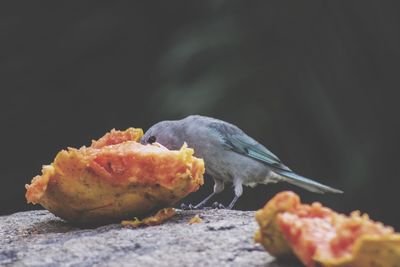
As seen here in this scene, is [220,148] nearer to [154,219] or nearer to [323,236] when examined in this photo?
[154,219]

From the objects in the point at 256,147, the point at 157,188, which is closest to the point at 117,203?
the point at 157,188

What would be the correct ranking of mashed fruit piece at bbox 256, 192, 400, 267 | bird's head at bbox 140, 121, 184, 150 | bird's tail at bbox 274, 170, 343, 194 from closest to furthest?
mashed fruit piece at bbox 256, 192, 400, 267 < bird's head at bbox 140, 121, 184, 150 < bird's tail at bbox 274, 170, 343, 194

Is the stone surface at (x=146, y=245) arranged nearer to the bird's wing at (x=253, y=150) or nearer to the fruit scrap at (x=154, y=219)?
the fruit scrap at (x=154, y=219)

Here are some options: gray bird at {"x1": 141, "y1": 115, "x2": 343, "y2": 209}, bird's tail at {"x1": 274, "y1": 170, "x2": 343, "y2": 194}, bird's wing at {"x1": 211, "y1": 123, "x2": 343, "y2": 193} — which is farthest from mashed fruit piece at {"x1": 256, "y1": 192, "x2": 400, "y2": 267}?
bird's tail at {"x1": 274, "y1": 170, "x2": 343, "y2": 194}

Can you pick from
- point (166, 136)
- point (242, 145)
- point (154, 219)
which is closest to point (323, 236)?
point (154, 219)

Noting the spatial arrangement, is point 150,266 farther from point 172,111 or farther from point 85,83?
point 85,83

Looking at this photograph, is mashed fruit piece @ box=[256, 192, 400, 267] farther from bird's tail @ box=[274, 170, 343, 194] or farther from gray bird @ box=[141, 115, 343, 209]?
bird's tail @ box=[274, 170, 343, 194]
